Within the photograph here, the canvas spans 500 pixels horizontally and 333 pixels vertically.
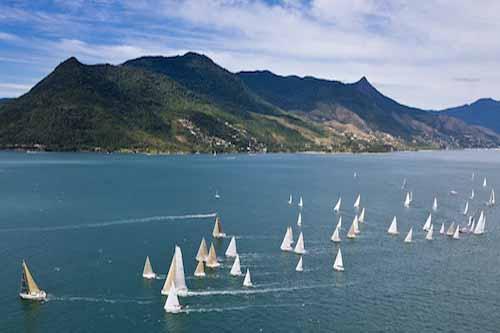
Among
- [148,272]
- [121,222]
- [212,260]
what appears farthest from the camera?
[121,222]

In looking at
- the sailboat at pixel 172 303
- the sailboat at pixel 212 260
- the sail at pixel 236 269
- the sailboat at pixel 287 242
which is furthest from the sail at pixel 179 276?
the sailboat at pixel 287 242

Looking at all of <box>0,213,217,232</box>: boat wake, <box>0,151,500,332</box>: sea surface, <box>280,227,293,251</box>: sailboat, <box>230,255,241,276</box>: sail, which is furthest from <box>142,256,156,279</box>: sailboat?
<box>0,213,217,232</box>: boat wake

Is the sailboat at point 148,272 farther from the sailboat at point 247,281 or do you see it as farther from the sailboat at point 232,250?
the sailboat at point 232,250

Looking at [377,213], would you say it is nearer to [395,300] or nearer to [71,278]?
[395,300]

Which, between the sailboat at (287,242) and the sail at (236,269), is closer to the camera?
the sail at (236,269)

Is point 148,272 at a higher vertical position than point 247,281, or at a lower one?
higher

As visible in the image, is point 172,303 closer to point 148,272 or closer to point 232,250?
point 148,272

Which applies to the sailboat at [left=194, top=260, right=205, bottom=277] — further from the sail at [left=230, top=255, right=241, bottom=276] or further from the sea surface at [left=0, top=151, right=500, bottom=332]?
the sail at [left=230, top=255, right=241, bottom=276]

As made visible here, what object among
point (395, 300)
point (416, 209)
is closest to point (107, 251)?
point (395, 300)

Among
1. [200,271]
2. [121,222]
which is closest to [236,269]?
[200,271]

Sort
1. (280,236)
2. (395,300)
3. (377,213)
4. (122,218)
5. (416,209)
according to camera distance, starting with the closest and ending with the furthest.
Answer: (395,300) → (280,236) → (122,218) → (377,213) → (416,209)

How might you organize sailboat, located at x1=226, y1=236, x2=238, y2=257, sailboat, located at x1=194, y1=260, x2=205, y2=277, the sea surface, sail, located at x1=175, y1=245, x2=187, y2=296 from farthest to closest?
sailboat, located at x1=226, y1=236, x2=238, y2=257 → sailboat, located at x1=194, y1=260, x2=205, y2=277 → sail, located at x1=175, y1=245, x2=187, y2=296 → the sea surface
